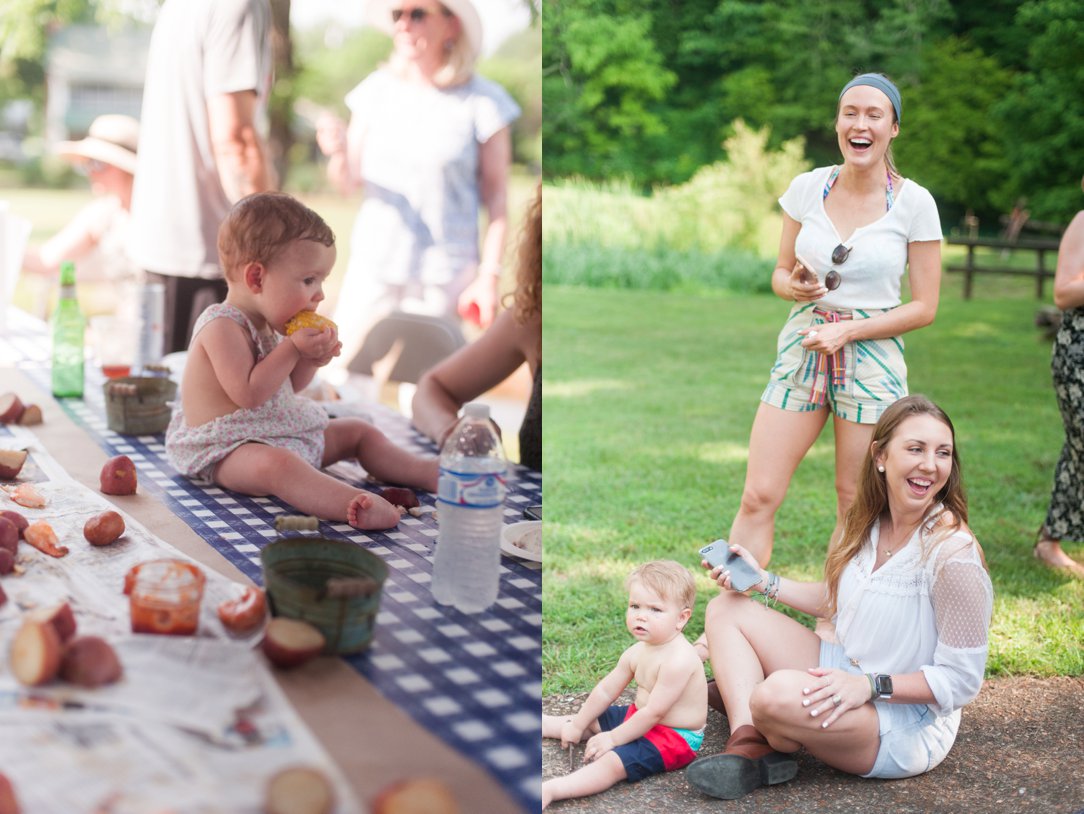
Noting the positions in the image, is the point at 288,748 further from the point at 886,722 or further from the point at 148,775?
the point at 886,722

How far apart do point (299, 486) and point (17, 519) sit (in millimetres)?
487

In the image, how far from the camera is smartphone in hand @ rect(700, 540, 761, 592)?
2242 mm

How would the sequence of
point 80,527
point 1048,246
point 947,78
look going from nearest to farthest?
point 80,527, point 1048,246, point 947,78

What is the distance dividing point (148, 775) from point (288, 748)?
137 millimetres

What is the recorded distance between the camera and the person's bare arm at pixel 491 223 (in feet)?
14.1

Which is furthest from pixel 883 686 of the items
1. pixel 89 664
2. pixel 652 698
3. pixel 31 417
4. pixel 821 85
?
pixel 821 85

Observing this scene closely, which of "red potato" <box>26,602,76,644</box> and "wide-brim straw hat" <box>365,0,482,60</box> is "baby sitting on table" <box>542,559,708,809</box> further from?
"wide-brim straw hat" <box>365,0,482,60</box>

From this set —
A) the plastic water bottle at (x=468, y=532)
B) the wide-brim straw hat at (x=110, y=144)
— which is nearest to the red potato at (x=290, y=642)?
the plastic water bottle at (x=468, y=532)

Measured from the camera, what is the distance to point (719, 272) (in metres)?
10.4

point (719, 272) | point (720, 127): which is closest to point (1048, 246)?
point (719, 272)

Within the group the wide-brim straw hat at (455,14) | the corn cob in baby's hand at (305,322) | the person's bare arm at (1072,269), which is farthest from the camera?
the wide-brim straw hat at (455,14)

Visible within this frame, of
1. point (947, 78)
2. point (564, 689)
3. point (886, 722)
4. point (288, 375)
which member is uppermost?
point (947, 78)

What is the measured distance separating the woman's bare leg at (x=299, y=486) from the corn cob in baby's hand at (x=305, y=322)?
23 cm

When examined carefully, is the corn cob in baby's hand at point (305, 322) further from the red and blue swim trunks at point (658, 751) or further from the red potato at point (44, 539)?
the red and blue swim trunks at point (658, 751)
